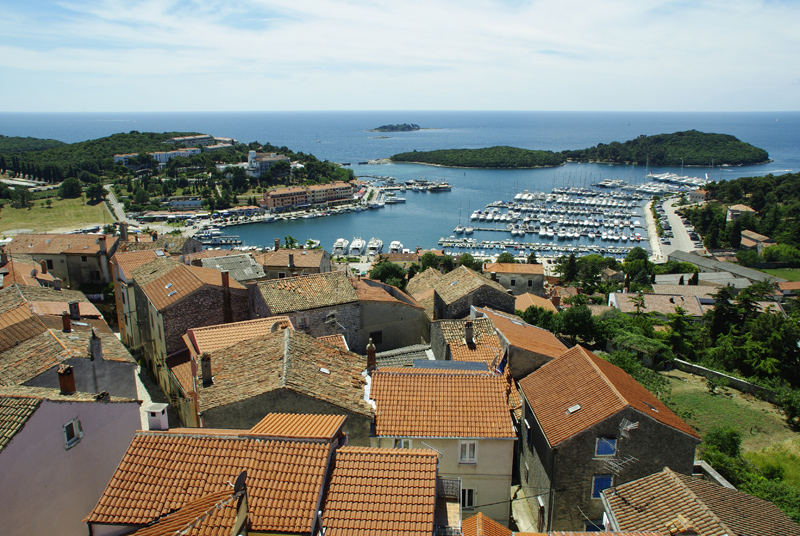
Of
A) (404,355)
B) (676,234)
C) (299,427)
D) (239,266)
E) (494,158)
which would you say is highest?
(299,427)

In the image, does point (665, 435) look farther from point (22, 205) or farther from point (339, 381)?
point (22, 205)

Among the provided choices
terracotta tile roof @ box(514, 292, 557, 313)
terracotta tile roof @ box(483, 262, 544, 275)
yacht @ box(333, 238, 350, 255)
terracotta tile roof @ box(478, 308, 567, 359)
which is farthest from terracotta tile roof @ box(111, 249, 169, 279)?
yacht @ box(333, 238, 350, 255)

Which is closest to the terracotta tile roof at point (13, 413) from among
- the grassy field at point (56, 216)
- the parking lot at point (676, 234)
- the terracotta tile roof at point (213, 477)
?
the terracotta tile roof at point (213, 477)

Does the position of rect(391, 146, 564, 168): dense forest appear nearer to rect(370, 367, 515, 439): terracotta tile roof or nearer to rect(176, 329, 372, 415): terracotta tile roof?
rect(176, 329, 372, 415): terracotta tile roof

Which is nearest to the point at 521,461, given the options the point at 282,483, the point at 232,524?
the point at 282,483

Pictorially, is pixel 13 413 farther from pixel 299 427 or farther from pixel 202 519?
pixel 299 427

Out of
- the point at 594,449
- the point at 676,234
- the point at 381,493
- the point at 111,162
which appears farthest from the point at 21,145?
the point at 381,493
